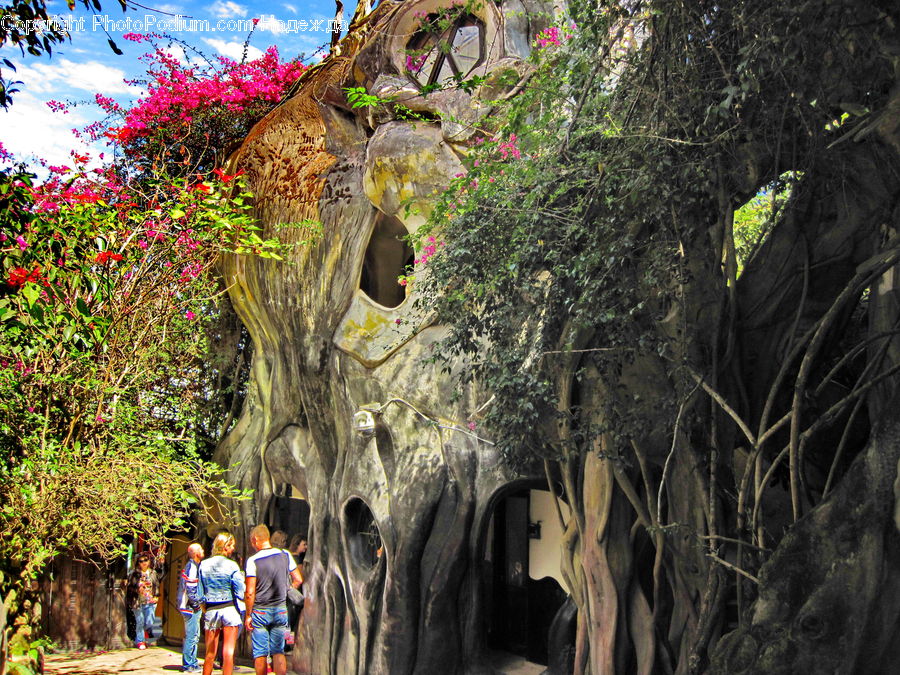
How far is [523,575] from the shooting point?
10117 mm

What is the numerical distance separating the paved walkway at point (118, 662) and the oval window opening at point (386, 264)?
4860 mm

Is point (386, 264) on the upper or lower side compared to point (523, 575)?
upper

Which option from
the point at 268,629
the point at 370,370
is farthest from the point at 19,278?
the point at 370,370

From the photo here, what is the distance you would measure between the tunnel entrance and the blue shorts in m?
3.20

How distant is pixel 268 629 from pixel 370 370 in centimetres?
389

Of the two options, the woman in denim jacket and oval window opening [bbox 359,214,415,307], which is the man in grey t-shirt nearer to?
the woman in denim jacket

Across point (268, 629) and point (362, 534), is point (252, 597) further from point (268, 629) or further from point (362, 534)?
point (362, 534)

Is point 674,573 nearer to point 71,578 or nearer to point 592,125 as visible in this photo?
point 592,125

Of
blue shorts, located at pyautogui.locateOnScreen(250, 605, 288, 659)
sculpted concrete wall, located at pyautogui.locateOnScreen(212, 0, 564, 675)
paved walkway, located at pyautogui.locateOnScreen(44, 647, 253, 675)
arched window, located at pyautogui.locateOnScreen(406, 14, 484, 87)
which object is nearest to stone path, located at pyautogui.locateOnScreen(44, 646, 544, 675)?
paved walkway, located at pyautogui.locateOnScreen(44, 647, 253, 675)

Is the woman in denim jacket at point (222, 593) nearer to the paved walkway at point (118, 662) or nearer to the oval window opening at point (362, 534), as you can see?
the oval window opening at point (362, 534)

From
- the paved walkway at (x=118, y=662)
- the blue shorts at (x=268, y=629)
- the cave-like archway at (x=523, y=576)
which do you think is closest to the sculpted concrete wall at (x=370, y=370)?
the cave-like archway at (x=523, y=576)

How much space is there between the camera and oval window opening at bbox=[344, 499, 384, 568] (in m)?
10.5

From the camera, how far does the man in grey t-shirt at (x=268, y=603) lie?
7.06 metres

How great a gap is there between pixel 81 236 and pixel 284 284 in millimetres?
4564
